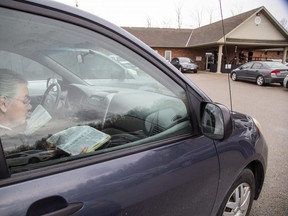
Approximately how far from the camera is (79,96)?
5.39 feet

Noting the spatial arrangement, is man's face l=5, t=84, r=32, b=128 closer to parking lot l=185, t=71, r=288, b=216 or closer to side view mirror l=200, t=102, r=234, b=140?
side view mirror l=200, t=102, r=234, b=140

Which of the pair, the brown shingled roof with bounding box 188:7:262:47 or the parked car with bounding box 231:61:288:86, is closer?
the parked car with bounding box 231:61:288:86

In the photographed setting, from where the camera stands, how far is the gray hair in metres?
1.21

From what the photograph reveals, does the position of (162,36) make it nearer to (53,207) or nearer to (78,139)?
(78,139)

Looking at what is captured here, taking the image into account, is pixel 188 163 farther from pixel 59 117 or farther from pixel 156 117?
pixel 59 117

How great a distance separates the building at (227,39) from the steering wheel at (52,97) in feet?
58.8

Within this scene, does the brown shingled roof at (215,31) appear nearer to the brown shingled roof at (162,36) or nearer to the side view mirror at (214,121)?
the brown shingled roof at (162,36)

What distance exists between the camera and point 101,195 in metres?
1.14

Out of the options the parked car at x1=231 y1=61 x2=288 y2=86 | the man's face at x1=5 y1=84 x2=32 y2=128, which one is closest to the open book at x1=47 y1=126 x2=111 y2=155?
the man's face at x1=5 y1=84 x2=32 y2=128

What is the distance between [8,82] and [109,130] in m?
0.59

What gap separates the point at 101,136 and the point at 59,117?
25 centimetres

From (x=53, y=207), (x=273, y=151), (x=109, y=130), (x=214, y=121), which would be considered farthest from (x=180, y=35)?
(x=53, y=207)

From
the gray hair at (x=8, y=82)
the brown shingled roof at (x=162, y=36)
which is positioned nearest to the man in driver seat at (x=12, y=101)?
the gray hair at (x=8, y=82)

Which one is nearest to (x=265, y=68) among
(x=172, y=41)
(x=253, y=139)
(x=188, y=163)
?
(x=253, y=139)
